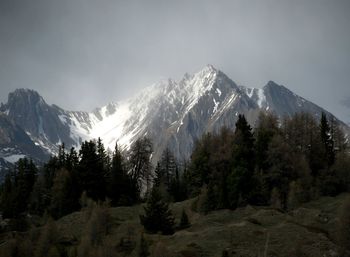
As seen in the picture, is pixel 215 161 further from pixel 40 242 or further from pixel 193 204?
pixel 40 242

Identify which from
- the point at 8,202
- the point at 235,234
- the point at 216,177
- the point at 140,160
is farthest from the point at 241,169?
the point at 8,202

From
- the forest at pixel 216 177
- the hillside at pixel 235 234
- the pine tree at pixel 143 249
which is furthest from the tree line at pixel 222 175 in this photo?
the pine tree at pixel 143 249

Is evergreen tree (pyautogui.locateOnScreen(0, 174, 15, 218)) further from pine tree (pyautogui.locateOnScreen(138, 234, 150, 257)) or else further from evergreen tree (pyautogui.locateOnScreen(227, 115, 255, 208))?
pine tree (pyautogui.locateOnScreen(138, 234, 150, 257))

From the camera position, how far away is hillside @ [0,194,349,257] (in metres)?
48.0

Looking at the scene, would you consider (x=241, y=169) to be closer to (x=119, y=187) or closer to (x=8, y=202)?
(x=119, y=187)

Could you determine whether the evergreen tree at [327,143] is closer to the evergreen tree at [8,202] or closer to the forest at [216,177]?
the forest at [216,177]

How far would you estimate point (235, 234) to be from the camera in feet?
175

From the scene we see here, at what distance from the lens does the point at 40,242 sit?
52.8 m

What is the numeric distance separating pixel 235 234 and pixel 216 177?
23537 millimetres

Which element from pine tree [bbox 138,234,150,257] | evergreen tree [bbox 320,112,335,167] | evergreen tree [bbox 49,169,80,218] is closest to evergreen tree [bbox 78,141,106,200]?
evergreen tree [bbox 49,169,80,218]

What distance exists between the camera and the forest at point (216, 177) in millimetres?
68375

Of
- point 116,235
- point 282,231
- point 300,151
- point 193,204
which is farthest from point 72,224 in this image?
point 300,151

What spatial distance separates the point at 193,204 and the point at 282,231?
72.6 ft

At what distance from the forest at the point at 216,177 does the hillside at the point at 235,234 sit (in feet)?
10.6
